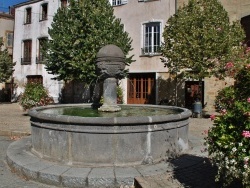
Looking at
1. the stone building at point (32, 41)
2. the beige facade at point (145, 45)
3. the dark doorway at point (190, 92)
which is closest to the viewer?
the dark doorway at point (190, 92)

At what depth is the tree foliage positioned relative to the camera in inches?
517

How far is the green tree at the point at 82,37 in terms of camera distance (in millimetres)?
14977

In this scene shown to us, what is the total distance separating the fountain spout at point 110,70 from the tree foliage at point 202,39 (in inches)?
283

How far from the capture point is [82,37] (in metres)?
15.3

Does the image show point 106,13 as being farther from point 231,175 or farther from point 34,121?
point 231,175

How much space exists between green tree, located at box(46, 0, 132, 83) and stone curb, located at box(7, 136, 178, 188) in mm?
9971

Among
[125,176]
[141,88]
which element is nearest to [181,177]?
[125,176]

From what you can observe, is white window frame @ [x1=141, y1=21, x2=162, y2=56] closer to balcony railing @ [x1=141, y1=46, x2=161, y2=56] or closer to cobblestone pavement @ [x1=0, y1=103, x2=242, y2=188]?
balcony railing @ [x1=141, y1=46, x2=161, y2=56]

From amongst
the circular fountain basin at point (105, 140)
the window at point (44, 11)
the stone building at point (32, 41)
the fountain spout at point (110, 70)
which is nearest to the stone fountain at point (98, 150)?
the circular fountain basin at point (105, 140)

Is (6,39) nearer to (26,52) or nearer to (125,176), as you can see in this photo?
(26,52)

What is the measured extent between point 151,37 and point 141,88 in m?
3.59

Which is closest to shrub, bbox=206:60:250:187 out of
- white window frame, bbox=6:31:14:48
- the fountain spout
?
the fountain spout

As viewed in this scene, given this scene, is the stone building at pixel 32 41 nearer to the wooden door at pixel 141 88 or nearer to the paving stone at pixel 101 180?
the wooden door at pixel 141 88

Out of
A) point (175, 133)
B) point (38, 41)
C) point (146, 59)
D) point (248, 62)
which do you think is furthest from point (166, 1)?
point (248, 62)
